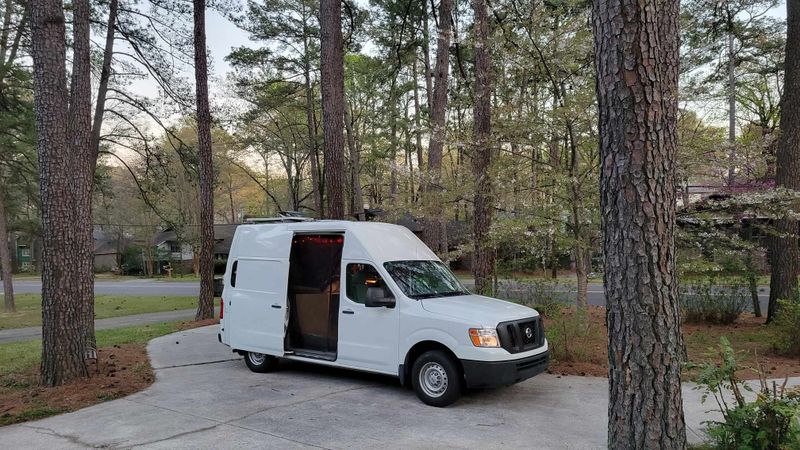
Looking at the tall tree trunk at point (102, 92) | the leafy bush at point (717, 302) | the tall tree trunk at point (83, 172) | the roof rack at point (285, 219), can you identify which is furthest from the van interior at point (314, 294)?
the tall tree trunk at point (102, 92)

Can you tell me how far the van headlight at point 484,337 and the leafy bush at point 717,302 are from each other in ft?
23.2

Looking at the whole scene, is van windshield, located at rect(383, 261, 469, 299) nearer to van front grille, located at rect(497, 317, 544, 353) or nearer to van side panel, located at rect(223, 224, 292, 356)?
van front grille, located at rect(497, 317, 544, 353)

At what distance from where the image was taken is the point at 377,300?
6.42 m

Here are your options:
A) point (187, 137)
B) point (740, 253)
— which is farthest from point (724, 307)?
point (187, 137)

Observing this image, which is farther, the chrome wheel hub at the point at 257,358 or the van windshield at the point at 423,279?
the chrome wheel hub at the point at 257,358

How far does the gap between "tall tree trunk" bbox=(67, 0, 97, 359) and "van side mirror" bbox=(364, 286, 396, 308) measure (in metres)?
A: 3.97

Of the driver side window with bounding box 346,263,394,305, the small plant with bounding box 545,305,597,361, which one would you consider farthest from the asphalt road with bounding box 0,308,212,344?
the small plant with bounding box 545,305,597,361

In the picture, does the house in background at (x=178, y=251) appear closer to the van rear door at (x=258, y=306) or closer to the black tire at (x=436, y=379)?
the van rear door at (x=258, y=306)

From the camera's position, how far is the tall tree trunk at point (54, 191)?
6.69m

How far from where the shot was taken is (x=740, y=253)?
941 centimetres

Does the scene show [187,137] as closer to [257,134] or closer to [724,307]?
[257,134]

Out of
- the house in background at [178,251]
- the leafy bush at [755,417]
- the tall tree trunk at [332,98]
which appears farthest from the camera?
the house in background at [178,251]

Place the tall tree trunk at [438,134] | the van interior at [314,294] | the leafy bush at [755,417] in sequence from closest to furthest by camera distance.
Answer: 1. the leafy bush at [755,417]
2. the van interior at [314,294]
3. the tall tree trunk at [438,134]

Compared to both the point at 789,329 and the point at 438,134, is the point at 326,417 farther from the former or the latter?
the point at 789,329
